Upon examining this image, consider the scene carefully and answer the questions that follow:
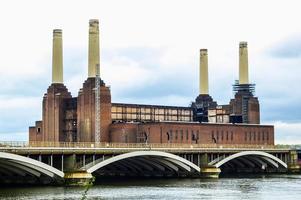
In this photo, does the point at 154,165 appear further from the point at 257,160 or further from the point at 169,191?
the point at 169,191

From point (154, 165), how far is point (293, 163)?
33.5 metres

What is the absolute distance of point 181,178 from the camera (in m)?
101

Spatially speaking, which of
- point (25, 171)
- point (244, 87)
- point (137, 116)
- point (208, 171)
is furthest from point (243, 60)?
point (25, 171)

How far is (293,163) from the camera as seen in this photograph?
4983 inches

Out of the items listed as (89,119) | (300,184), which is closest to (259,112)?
(89,119)

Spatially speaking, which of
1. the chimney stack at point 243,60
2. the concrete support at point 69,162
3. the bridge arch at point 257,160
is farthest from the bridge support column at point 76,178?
the chimney stack at point 243,60

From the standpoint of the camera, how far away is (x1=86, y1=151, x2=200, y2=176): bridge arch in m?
94.7

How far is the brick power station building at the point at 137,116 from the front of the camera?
4811 inches

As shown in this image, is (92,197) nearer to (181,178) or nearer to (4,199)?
(4,199)

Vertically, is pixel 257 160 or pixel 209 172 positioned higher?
pixel 257 160

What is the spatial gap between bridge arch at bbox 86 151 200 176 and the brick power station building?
12534 millimetres

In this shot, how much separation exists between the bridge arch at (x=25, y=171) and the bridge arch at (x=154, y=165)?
11.6 meters

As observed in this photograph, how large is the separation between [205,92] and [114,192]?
77.9 metres

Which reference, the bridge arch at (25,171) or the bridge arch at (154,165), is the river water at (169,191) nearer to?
the bridge arch at (25,171)
